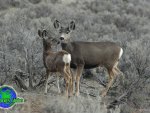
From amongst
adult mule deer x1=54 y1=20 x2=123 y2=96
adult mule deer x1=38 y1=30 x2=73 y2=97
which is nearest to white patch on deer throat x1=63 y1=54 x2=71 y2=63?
adult mule deer x1=38 y1=30 x2=73 y2=97

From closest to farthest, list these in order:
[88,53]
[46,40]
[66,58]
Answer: [66,58]
[46,40]
[88,53]

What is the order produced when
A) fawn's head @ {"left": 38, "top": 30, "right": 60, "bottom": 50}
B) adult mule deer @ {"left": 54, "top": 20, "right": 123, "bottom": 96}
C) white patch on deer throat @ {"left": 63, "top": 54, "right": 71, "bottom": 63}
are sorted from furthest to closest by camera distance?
adult mule deer @ {"left": 54, "top": 20, "right": 123, "bottom": 96} < fawn's head @ {"left": 38, "top": 30, "right": 60, "bottom": 50} < white patch on deer throat @ {"left": 63, "top": 54, "right": 71, "bottom": 63}

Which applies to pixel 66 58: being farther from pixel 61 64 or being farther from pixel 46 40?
pixel 46 40

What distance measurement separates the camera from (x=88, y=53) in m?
11.6

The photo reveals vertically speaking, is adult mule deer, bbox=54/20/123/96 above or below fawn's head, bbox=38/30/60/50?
below

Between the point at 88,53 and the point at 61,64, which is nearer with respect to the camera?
the point at 61,64

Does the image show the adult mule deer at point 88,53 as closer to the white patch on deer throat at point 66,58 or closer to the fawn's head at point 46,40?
the fawn's head at point 46,40

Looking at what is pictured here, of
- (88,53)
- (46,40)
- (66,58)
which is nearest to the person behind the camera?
(66,58)

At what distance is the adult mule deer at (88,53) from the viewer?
11.3 metres

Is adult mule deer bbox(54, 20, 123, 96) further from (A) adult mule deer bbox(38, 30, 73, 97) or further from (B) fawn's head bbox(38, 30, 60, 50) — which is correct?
(A) adult mule deer bbox(38, 30, 73, 97)

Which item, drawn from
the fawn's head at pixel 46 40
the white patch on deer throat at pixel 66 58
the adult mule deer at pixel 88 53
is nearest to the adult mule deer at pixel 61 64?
the white patch on deer throat at pixel 66 58

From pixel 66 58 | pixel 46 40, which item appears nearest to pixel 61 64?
pixel 66 58

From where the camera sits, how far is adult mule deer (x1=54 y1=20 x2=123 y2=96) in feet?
37.0

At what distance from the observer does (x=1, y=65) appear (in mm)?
11844
